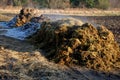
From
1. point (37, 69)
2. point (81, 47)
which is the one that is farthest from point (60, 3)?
point (37, 69)

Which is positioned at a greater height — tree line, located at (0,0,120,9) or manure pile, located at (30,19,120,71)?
manure pile, located at (30,19,120,71)

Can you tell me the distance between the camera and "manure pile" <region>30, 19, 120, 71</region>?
1287cm

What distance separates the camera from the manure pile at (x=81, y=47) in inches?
507

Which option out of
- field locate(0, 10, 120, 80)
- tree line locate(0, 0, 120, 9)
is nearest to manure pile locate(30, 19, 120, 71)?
field locate(0, 10, 120, 80)

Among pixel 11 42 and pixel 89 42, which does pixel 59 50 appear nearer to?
pixel 89 42

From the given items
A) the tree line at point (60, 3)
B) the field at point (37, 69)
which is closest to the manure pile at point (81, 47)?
the field at point (37, 69)

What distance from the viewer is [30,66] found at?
1190 cm

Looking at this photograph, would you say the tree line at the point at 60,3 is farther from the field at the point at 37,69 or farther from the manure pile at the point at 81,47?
the field at the point at 37,69

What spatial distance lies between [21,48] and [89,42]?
10.3ft

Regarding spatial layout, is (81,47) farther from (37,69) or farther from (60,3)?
(60,3)

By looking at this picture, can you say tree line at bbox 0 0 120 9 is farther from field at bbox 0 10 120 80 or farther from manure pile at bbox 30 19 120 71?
field at bbox 0 10 120 80

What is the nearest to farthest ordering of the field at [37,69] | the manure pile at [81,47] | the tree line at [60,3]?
the field at [37,69] → the manure pile at [81,47] → the tree line at [60,3]

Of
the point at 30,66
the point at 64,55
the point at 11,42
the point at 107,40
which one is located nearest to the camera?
the point at 30,66

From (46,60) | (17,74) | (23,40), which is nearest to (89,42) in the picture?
(46,60)
